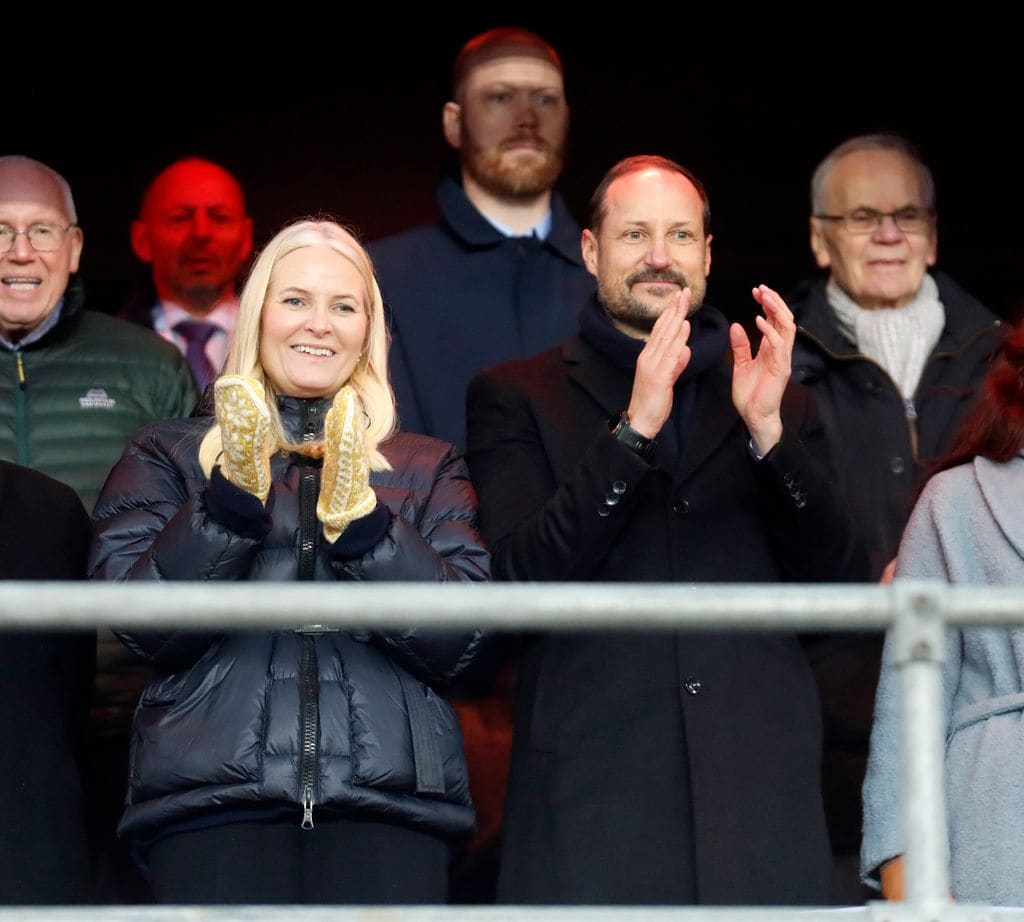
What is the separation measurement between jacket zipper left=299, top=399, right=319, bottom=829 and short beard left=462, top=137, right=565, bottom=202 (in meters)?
1.92

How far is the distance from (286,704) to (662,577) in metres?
0.89

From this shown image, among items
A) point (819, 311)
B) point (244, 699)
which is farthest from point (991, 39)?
point (244, 699)

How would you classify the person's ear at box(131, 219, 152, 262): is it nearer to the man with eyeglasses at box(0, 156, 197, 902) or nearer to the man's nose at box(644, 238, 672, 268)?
the man with eyeglasses at box(0, 156, 197, 902)

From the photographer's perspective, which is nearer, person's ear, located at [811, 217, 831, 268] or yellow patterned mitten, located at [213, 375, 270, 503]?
yellow patterned mitten, located at [213, 375, 270, 503]

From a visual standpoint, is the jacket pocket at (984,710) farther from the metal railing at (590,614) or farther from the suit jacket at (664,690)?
the metal railing at (590,614)

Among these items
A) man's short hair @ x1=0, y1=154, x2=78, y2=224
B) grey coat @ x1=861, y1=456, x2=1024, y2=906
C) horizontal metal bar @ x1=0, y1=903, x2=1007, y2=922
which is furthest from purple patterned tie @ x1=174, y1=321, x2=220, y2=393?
horizontal metal bar @ x1=0, y1=903, x2=1007, y2=922

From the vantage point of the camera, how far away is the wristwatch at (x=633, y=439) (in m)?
4.27

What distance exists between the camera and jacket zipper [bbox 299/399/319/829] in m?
3.91

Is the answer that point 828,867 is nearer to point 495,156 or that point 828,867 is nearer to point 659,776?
point 659,776

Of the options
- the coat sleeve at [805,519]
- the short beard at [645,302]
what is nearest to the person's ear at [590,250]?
the short beard at [645,302]

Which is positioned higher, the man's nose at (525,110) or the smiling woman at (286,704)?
the man's nose at (525,110)

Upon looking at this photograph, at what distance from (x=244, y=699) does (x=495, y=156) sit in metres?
2.41

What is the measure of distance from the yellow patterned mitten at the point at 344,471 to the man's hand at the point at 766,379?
0.88 metres

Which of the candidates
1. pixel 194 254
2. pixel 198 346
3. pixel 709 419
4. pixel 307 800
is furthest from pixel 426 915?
pixel 194 254
